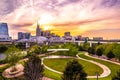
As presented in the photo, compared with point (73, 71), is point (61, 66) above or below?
below

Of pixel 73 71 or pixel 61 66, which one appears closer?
pixel 73 71

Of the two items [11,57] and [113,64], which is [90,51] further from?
[11,57]

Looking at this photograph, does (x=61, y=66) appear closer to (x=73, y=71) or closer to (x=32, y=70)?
(x=73, y=71)

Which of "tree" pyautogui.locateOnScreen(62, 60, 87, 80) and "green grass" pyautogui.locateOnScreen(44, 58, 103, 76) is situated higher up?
"tree" pyautogui.locateOnScreen(62, 60, 87, 80)

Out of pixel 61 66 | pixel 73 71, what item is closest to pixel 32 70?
pixel 73 71

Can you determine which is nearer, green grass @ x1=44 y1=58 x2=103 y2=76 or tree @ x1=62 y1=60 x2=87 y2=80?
tree @ x1=62 y1=60 x2=87 y2=80

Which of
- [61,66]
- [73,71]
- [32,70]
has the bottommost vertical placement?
[61,66]

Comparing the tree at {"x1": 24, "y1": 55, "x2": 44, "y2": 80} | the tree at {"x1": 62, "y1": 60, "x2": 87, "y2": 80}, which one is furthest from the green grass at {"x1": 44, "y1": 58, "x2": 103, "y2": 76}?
the tree at {"x1": 24, "y1": 55, "x2": 44, "y2": 80}

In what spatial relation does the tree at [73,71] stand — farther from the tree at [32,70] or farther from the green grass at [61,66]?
the green grass at [61,66]

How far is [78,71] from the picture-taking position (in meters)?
30.7

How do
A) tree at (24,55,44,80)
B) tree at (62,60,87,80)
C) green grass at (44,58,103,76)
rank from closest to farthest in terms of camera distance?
tree at (62,60,87,80) → tree at (24,55,44,80) → green grass at (44,58,103,76)

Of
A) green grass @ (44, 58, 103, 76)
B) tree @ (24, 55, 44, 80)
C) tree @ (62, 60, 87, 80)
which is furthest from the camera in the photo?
green grass @ (44, 58, 103, 76)

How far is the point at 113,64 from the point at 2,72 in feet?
103

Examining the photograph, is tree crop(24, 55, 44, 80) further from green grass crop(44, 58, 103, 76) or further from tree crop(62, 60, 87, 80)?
green grass crop(44, 58, 103, 76)
